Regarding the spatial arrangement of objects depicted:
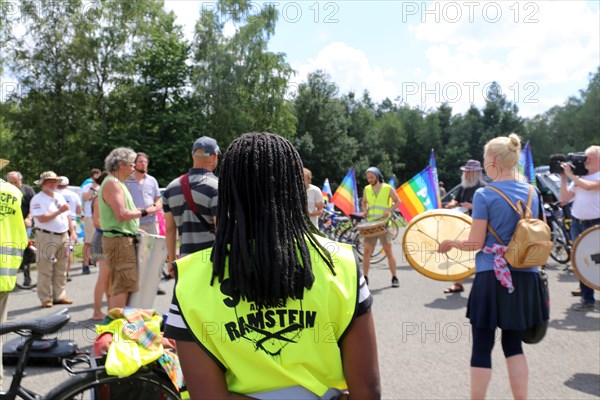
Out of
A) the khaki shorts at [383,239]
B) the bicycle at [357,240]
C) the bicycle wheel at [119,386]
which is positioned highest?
the khaki shorts at [383,239]

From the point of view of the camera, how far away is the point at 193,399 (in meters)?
1.53

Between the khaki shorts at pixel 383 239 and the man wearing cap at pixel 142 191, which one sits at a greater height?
the man wearing cap at pixel 142 191

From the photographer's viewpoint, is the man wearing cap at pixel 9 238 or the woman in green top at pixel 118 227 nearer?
the man wearing cap at pixel 9 238

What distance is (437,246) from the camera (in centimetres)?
475

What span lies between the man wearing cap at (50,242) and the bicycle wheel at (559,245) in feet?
28.4

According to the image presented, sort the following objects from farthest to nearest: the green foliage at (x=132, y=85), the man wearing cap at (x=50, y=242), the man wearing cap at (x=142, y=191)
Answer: the green foliage at (x=132, y=85), the man wearing cap at (x=142, y=191), the man wearing cap at (x=50, y=242)

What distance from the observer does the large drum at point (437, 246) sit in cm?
464

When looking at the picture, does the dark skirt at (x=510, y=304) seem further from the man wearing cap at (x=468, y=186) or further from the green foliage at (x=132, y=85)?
the green foliage at (x=132, y=85)

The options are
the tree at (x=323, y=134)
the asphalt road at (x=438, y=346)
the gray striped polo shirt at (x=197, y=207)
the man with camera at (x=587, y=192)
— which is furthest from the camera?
the tree at (x=323, y=134)

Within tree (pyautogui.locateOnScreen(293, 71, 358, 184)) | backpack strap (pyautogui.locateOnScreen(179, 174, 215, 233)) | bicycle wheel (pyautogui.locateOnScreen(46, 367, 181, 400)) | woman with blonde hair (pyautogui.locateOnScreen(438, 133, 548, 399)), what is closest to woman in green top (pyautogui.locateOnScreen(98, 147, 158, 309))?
backpack strap (pyautogui.locateOnScreen(179, 174, 215, 233))

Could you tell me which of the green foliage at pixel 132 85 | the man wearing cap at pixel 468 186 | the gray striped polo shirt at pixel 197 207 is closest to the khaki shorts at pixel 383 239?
the man wearing cap at pixel 468 186

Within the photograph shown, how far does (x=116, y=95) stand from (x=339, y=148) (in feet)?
77.0

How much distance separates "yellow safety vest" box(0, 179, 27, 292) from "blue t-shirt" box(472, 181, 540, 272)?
10.7ft

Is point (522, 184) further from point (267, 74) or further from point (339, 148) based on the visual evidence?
point (339, 148)
